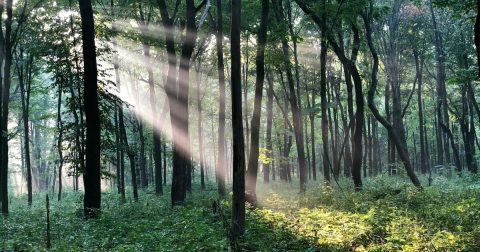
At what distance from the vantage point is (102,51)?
57.6 feet

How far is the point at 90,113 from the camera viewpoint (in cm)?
1493

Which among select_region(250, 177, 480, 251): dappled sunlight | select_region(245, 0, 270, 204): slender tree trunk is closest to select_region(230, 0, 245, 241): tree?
select_region(250, 177, 480, 251): dappled sunlight

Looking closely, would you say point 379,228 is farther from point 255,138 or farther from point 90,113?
point 90,113

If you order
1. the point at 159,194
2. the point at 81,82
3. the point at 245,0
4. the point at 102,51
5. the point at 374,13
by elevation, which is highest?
the point at 245,0

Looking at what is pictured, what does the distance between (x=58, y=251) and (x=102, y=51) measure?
10.6 m

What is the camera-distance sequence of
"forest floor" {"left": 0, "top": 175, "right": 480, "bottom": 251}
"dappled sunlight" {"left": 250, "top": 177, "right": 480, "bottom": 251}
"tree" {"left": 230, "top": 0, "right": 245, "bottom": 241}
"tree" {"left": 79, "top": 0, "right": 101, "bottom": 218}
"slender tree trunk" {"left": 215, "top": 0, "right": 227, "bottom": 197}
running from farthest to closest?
"slender tree trunk" {"left": 215, "top": 0, "right": 227, "bottom": 197}
"tree" {"left": 79, "top": 0, "right": 101, "bottom": 218}
"tree" {"left": 230, "top": 0, "right": 245, "bottom": 241}
"forest floor" {"left": 0, "top": 175, "right": 480, "bottom": 251}
"dappled sunlight" {"left": 250, "top": 177, "right": 480, "bottom": 251}

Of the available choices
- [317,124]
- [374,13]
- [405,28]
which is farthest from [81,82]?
[317,124]

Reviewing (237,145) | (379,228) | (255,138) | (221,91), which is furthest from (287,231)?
(221,91)

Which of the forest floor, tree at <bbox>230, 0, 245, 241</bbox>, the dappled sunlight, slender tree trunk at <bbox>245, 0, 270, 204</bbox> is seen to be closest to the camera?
the dappled sunlight

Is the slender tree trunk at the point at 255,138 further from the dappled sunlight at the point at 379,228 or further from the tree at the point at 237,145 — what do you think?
the tree at the point at 237,145

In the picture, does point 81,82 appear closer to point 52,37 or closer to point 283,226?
point 52,37

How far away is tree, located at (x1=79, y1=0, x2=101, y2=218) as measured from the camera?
14.8 metres

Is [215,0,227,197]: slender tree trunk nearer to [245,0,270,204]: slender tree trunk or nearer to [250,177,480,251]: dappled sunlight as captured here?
[245,0,270,204]: slender tree trunk

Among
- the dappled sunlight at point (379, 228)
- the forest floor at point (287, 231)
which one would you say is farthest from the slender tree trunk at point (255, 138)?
the dappled sunlight at point (379, 228)
